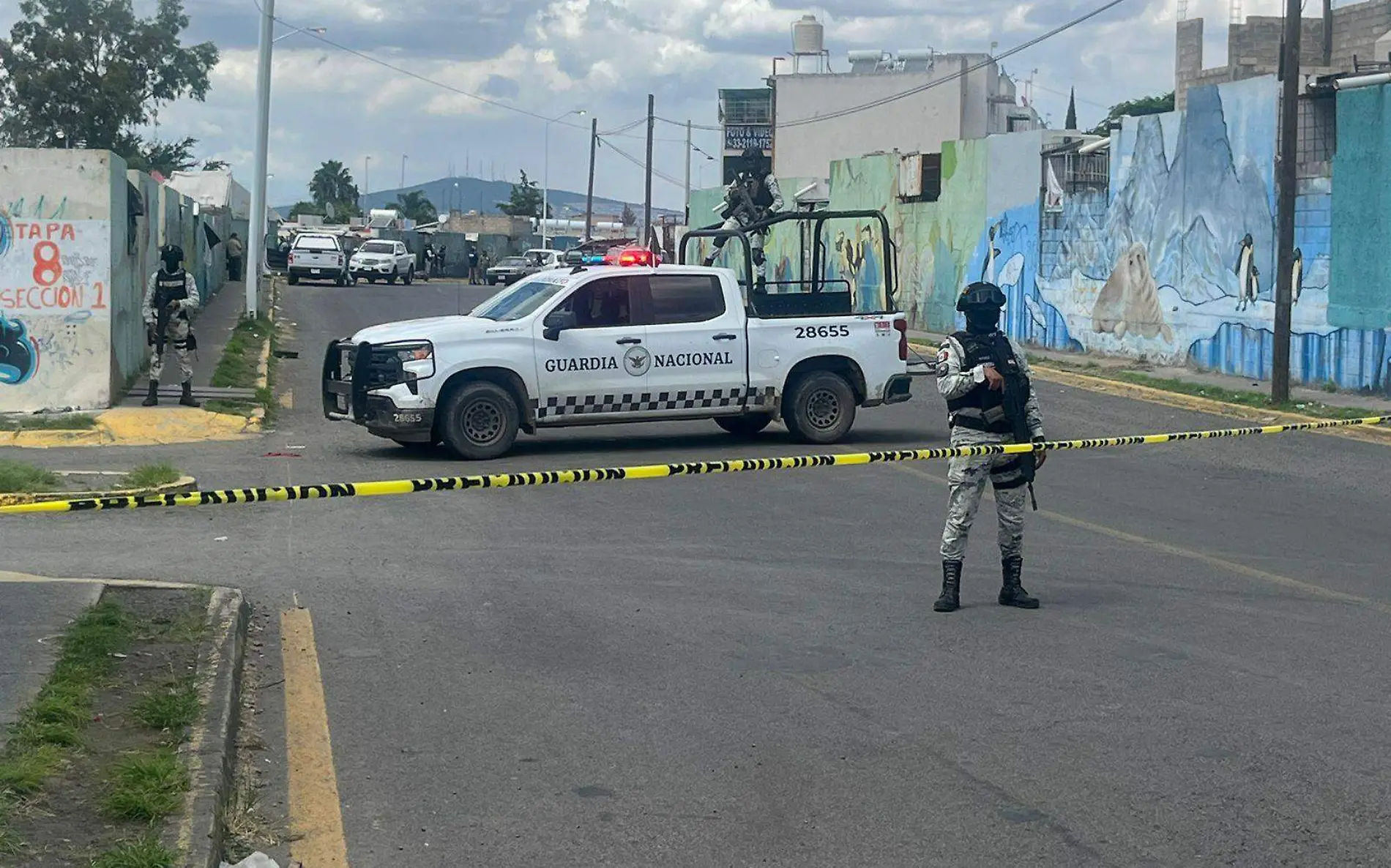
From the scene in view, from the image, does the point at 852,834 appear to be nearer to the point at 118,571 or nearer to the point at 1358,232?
the point at 118,571

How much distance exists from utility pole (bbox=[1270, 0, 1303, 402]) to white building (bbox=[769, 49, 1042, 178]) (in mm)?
57368

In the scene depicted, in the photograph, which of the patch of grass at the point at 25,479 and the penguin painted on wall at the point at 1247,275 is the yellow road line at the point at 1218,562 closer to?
the patch of grass at the point at 25,479

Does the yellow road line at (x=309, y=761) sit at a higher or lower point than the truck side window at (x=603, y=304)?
lower

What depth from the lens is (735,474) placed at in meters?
14.4

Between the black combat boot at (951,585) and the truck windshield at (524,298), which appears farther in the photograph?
the truck windshield at (524,298)

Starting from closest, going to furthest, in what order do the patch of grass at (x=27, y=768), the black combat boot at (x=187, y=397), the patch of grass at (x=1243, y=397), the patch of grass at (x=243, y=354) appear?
the patch of grass at (x=27, y=768) → the black combat boot at (x=187, y=397) → the patch of grass at (x=1243, y=397) → the patch of grass at (x=243, y=354)

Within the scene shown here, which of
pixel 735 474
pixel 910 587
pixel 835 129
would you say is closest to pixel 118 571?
pixel 910 587

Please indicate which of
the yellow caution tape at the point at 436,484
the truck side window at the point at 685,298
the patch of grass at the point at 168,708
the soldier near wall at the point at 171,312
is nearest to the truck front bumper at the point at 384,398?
the truck side window at the point at 685,298

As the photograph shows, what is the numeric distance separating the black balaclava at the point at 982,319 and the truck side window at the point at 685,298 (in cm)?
721

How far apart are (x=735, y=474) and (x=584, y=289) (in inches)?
99.7

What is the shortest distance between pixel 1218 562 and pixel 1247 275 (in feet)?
49.3

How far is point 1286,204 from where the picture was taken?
20.8m

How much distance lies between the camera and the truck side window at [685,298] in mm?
15930

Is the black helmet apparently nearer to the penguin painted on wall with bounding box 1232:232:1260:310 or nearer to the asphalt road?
the asphalt road
